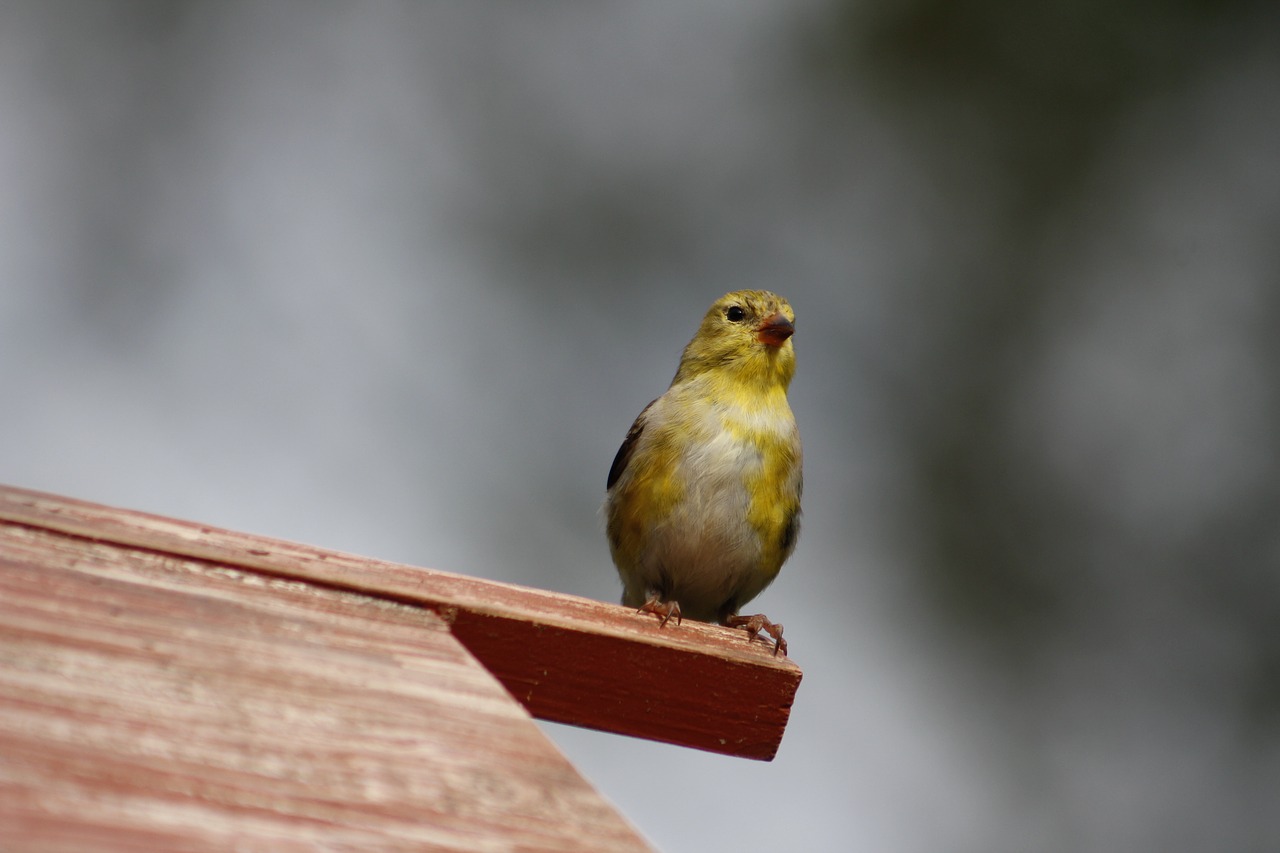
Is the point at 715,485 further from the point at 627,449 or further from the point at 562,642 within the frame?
the point at 562,642

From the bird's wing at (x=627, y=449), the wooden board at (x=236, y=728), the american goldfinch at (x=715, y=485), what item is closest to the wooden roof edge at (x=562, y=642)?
the wooden board at (x=236, y=728)

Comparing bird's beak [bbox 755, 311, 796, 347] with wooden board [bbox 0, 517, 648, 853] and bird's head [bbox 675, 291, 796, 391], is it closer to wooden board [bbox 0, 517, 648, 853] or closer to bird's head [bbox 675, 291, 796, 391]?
bird's head [bbox 675, 291, 796, 391]

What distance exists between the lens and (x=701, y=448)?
4.55 metres

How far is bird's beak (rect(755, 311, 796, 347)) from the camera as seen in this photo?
196 inches

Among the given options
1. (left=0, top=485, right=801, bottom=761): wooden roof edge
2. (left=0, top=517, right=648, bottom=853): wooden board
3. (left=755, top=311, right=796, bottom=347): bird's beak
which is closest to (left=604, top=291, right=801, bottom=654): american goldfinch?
(left=755, top=311, right=796, bottom=347): bird's beak

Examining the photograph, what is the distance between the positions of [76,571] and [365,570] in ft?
1.32

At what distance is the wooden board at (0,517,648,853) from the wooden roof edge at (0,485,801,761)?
0.07m

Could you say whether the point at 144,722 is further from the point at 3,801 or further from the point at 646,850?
the point at 646,850

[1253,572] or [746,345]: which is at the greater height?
[746,345]

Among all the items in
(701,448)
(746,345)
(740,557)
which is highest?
(746,345)

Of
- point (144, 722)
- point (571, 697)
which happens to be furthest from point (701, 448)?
point (144, 722)

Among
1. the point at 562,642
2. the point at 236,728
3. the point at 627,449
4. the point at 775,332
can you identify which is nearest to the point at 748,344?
the point at 775,332

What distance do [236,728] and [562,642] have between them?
77 centimetres

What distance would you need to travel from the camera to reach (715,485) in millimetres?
4492
